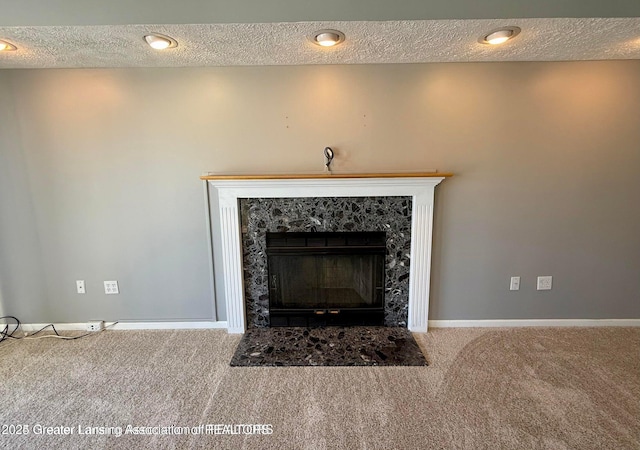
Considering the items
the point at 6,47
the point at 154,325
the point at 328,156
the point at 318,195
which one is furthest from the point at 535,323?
the point at 6,47

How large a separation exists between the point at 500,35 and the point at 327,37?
98cm

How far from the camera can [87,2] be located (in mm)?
1500

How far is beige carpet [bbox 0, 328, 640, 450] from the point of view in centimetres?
155

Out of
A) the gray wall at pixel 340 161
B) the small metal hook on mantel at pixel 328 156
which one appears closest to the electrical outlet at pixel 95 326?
the gray wall at pixel 340 161

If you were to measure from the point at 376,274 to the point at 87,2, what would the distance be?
2.47 meters

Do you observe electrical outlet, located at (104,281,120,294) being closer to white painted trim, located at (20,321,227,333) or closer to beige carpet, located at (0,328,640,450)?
white painted trim, located at (20,321,227,333)

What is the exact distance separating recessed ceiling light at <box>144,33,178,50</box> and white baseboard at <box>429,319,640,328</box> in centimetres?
277

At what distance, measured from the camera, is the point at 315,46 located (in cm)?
188

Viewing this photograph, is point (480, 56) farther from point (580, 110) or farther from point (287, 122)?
point (287, 122)

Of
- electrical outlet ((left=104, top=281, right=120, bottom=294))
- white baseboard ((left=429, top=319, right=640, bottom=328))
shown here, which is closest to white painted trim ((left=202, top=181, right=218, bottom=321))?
electrical outlet ((left=104, top=281, right=120, bottom=294))

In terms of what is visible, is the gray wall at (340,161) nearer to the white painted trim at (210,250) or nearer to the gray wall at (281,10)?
the white painted trim at (210,250)

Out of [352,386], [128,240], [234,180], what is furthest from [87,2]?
[352,386]

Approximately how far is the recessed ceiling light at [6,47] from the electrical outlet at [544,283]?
4022 millimetres

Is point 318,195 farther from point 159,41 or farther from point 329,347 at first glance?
point 159,41
